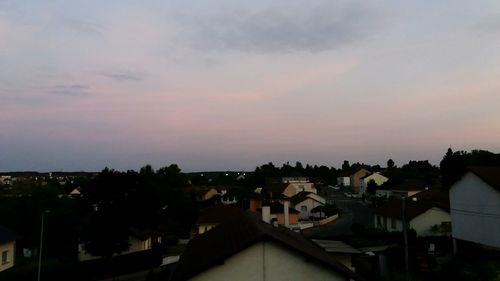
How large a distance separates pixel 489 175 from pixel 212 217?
35853 millimetres

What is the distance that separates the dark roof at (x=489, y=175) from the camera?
3419cm

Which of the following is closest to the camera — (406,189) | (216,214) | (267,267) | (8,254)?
(267,267)

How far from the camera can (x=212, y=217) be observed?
61.8m

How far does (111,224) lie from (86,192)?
13.6 meters

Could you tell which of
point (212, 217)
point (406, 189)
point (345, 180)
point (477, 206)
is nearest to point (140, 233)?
point (212, 217)

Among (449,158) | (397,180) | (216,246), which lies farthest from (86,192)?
(397,180)

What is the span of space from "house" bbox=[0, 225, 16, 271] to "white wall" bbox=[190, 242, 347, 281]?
30178 millimetres

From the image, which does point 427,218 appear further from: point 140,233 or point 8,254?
point 8,254

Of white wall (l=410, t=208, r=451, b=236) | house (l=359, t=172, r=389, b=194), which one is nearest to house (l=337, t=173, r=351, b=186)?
house (l=359, t=172, r=389, b=194)

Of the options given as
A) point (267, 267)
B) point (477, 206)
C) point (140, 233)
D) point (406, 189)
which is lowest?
point (140, 233)

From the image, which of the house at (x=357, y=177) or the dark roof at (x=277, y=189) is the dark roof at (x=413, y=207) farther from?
the house at (x=357, y=177)

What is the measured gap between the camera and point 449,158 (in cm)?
9456

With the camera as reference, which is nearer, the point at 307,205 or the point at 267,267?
the point at 267,267

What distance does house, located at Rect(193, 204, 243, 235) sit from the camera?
2402 inches
